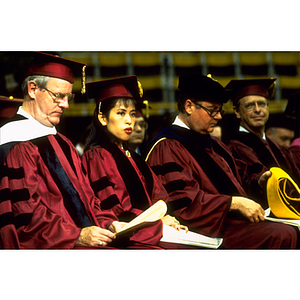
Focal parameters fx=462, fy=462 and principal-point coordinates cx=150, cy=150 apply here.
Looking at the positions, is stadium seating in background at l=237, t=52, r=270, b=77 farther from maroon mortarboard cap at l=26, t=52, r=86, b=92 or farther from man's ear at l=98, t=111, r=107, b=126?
maroon mortarboard cap at l=26, t=52, r=86, b=92

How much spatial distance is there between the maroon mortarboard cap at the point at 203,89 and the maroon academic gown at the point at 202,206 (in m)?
0.55

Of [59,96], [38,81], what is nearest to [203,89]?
[59,96]

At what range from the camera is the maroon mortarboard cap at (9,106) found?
4.21 metres

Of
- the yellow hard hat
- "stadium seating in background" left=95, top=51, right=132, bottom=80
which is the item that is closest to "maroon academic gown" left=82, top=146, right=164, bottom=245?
"stadium seating in background" left=95, top=51, right=132, bottom=80

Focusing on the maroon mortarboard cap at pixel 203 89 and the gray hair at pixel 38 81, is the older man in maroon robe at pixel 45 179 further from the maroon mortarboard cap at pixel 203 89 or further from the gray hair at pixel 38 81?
Result: the maroon mortarboard cap at pixel 203 89

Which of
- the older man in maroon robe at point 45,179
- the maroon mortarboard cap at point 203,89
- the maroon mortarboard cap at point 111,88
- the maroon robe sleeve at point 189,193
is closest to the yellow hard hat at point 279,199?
the maroon robe sleeve at point 189,193

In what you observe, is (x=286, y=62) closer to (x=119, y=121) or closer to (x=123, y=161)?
(x=119, y=121)

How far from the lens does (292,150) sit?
543cm

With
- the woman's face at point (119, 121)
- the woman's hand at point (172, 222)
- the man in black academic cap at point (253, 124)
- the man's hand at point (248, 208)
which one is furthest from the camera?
the man in black academic cap at point (253, 124)

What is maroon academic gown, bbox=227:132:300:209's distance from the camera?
194 inches

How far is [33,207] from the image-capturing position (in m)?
3.51

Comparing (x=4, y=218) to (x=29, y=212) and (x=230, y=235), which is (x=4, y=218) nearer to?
(x=29, y=212)

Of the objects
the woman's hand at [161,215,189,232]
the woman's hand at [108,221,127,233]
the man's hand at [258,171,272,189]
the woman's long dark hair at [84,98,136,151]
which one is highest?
the woman's long dark hair at [84,98,136,151]

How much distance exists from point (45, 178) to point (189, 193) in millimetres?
1340
